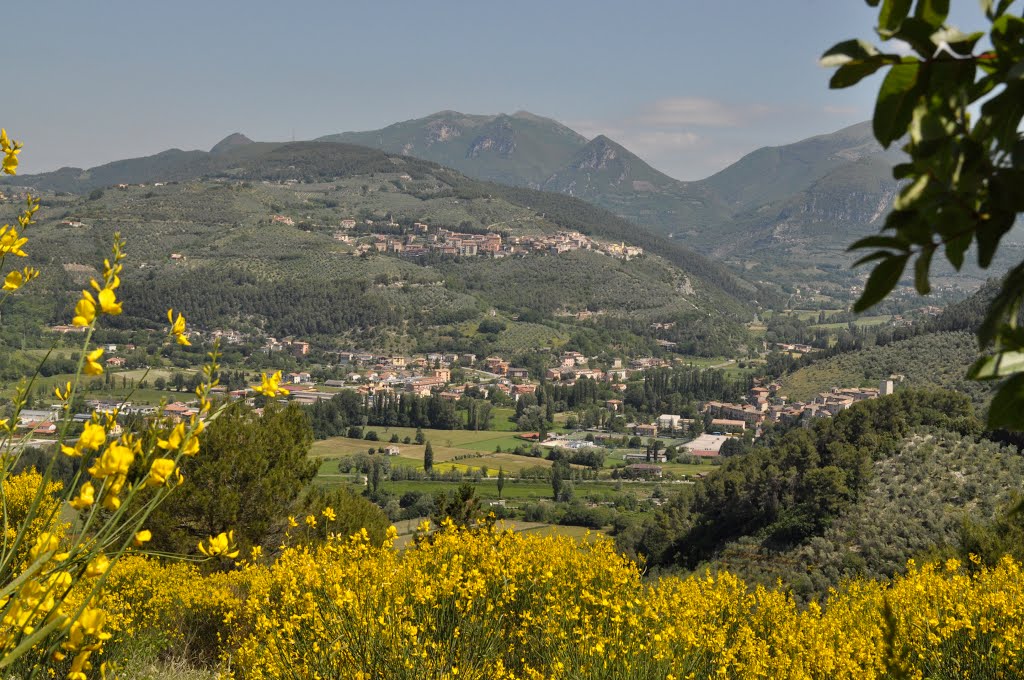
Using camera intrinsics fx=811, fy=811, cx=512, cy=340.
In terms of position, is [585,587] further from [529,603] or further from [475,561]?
[475,561]

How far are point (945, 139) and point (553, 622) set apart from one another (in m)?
4.74

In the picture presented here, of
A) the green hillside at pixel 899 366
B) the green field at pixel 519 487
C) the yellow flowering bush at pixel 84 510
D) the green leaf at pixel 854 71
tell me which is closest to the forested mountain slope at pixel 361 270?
the green hillside at pixel 899 366

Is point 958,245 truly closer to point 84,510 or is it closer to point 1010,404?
point 1010,404

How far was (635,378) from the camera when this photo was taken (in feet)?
293

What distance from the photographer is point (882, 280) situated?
31.2 inches

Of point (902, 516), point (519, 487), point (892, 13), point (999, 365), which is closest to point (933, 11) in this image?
point (892, 13)

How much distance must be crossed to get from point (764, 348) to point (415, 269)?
49839 millimetres

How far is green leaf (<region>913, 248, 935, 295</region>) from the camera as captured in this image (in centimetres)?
75

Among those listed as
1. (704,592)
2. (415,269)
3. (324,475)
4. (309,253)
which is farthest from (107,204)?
(704,592)

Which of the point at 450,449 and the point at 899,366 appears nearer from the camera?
the point at 899,366

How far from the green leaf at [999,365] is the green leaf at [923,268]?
0.09 m

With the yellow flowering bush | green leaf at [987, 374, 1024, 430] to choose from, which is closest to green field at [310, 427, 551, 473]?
the yellow flowering bush

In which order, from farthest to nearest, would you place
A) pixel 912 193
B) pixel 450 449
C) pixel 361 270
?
pixel 361 270 → pixel 450 449 → pixel 912 193

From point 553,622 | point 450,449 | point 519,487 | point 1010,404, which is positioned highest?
point 1010,404
